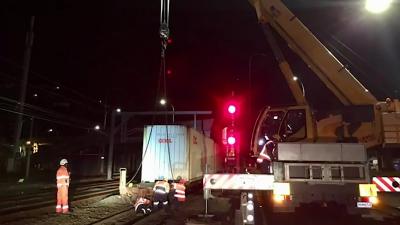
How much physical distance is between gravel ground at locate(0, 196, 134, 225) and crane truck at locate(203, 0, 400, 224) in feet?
16.6

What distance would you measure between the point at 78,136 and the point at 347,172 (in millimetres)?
44342

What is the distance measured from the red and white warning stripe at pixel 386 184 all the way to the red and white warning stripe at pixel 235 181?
2.74 metres

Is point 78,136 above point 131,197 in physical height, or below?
above

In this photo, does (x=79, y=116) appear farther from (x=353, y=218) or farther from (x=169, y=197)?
(x=353, y=218)

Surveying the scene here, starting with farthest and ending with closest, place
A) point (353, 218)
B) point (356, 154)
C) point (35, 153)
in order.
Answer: point (35, 153), point (353, 218), point (356, 154)

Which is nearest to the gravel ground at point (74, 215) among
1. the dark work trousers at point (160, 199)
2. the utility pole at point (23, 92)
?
the dark work trousers at point (160, 199)

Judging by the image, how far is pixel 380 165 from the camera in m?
9.66

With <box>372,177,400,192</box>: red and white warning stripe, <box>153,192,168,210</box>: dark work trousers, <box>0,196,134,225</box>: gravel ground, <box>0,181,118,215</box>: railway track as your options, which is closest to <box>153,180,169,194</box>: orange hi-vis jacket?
<box>153,192,168,210</box>: dark work trousers

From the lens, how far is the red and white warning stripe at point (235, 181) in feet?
24.0

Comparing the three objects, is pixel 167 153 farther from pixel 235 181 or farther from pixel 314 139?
pixel 235 181

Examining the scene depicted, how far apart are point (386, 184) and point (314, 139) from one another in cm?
197

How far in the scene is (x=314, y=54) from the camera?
1048 centimetres

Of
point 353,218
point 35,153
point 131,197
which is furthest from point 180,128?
point 35,153

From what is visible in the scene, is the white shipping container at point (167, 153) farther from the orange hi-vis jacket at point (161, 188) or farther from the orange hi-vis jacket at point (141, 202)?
the orange hi-vis jacket at point (161, 188)
